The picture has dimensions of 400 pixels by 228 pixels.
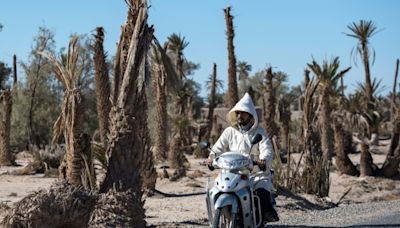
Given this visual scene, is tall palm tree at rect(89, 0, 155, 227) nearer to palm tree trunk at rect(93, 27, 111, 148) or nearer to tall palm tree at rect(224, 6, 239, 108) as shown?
palm tree trunk at rect(93, 27, 111, 148)

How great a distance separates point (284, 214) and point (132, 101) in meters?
5.34

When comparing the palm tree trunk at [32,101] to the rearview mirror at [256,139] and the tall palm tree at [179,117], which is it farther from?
the rearview mirror at [256,139]

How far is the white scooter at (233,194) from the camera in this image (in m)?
7.93

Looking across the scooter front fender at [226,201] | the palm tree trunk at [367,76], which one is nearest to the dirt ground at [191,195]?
the scooter front fender at [226,201]

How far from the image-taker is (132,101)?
10453 mm

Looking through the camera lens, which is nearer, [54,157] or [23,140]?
[54,157]

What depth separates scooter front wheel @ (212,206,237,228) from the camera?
7.91 metres

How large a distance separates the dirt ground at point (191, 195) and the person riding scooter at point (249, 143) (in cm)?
54

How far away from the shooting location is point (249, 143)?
8914mm

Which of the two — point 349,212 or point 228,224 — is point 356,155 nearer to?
point 349,212

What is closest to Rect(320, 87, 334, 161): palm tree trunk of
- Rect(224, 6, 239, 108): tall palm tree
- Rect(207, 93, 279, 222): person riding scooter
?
Rect(224, 6, 239, 108): tall palm tree

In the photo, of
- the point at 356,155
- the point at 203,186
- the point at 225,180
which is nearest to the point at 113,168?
the point at 225,180

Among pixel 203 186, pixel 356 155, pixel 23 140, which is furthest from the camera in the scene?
pixel 23 140

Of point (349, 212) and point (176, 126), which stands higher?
point (176, 126)
